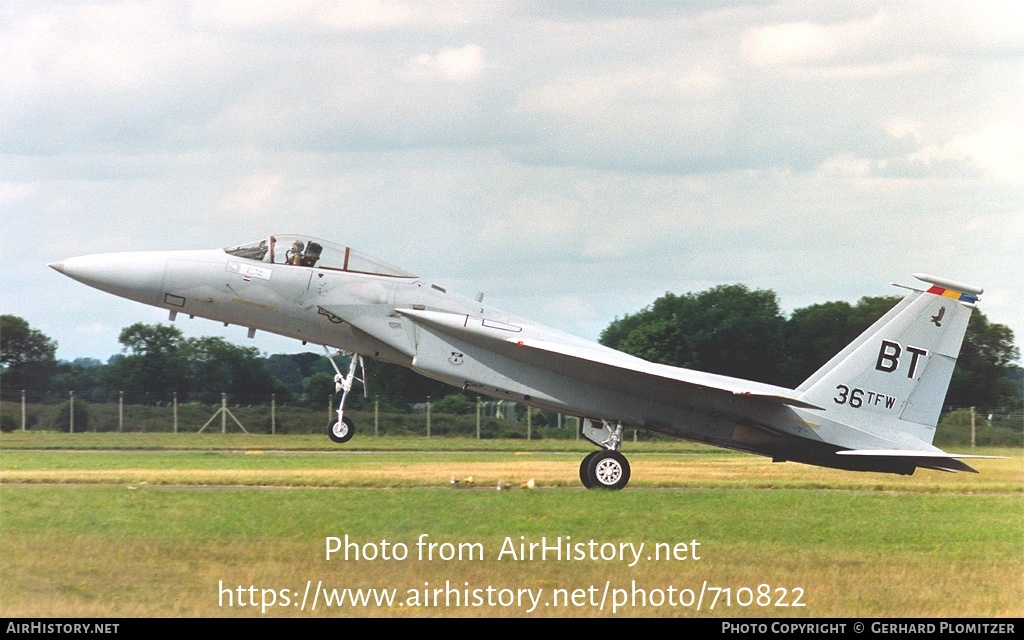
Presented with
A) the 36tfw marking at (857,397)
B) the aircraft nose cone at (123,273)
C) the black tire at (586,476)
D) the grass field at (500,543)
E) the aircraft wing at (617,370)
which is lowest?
the grass field at (500,543)

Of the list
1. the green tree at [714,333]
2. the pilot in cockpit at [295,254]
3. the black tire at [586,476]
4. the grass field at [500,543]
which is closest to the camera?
the grass field at [500,543]

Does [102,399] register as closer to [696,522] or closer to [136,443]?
[136,443]

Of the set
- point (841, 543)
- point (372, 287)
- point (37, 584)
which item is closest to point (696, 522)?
point (841, 543)

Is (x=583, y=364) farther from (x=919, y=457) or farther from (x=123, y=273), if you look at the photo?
(x=123, y=273)

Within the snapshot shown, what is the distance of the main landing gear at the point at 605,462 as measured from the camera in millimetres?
17250

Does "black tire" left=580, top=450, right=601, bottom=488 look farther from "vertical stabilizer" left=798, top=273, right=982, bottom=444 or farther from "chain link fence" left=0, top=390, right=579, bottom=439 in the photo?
"chain link fence" left=0, top=390, right=579, bottom=439

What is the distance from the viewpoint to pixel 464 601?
10.0 metres

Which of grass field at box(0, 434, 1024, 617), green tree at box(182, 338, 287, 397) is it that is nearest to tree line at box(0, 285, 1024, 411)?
green tree at box(182, 338, 287, 397)

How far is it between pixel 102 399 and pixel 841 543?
2589 centimetres

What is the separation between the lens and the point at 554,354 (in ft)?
54.9

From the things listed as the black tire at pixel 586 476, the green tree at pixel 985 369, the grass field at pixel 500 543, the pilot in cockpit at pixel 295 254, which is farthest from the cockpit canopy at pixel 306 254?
the green tree at pixel 985 369

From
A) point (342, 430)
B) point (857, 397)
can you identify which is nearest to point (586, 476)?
point (342, 430)

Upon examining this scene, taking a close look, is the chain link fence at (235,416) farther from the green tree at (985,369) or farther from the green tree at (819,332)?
the green tree at (985,369)

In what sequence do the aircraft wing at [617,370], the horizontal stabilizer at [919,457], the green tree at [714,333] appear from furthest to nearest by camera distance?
the green tree at [714,333], the horizontal stabilizer at [919,457], the aircraft wing at [617,370]
